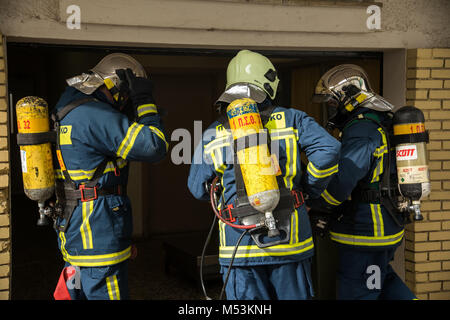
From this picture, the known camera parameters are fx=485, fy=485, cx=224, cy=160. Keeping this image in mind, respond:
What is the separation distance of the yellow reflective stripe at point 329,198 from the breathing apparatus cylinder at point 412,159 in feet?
1.55

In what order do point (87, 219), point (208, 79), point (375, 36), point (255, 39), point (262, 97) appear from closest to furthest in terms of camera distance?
point (262, 97), point (87, 219), point (255, 39), point (375, 36), point (208, 79)

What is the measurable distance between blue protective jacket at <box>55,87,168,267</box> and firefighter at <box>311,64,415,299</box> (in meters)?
1.27

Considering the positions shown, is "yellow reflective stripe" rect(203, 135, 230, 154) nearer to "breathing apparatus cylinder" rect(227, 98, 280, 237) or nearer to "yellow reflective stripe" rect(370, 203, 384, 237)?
"breathing apparatus cylinder" rect(227, 98, 280, 237)

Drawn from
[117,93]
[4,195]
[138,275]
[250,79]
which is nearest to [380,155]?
[250,79]

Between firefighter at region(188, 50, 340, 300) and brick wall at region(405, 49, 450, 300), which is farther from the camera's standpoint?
brick wall at region(405, 49, 450, 300)

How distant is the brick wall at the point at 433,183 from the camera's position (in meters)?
4.21

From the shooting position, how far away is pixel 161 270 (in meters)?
5.84

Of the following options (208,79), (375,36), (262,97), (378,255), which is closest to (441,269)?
(378,255)

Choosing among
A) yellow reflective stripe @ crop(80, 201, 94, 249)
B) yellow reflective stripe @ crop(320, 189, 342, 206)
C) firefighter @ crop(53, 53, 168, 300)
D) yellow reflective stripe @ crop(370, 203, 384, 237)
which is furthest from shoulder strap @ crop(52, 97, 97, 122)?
yellow reflective stripe @ crop(370, 203, 384, 237)

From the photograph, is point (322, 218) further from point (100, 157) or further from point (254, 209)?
point (100, 157)

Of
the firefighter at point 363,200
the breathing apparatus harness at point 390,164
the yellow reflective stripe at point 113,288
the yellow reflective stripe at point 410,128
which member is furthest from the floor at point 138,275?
→ the yellow reflective stripe at point 410,128

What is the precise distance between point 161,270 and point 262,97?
11.4 feet

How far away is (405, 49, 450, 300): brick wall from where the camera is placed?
4.21 m
